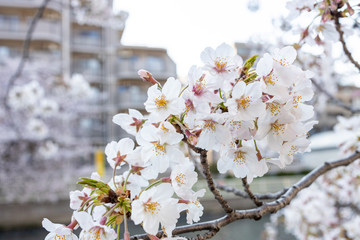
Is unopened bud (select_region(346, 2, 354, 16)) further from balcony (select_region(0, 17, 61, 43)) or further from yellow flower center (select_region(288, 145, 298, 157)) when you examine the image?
balcony (select_region(0, 17, 61, 43))

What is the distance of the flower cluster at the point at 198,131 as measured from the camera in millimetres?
415

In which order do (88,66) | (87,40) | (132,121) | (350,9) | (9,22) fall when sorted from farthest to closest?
(87,40) → (88,66) → (9,22) → (350,9) → (132,121)

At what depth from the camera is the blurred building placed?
366 inches

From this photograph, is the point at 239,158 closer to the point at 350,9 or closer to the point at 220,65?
the point at 220,65

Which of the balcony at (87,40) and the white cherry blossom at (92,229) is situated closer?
the white cherry blossom at (92,229)

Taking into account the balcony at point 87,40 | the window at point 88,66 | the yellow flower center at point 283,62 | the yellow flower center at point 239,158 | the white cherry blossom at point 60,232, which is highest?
the balcony at point 87,40

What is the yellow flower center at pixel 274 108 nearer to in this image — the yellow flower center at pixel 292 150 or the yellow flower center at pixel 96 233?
the yellow flower center at pixel 292 150

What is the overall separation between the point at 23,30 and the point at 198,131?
10266 millimetres

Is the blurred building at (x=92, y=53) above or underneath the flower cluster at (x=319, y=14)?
above

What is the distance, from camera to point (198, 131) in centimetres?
47

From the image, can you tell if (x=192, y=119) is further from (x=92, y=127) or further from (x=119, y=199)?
(x=92, y=127)

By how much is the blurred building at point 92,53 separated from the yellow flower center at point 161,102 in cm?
861

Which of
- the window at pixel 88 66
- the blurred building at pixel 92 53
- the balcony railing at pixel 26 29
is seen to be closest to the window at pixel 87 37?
the blurred building at pixel 92 53

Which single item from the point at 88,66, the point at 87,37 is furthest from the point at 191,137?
→ the point at 87,37
